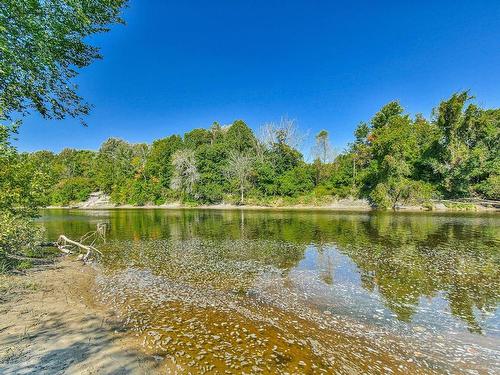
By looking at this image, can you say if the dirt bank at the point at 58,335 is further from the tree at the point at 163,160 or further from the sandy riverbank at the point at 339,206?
the tree at the point at 163,160

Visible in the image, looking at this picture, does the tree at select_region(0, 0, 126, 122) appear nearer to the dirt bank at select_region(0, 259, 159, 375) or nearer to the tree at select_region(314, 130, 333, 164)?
the dirt bank at select_region(0, 259, 159, 375)

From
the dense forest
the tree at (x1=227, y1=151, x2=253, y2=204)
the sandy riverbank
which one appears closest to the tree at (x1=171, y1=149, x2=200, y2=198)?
the dense forest

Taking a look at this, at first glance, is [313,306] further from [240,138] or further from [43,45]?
[240,138]

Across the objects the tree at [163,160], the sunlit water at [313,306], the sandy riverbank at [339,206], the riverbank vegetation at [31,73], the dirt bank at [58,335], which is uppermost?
the tree at [163,160]

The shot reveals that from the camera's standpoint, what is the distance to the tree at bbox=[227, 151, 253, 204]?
71.8m

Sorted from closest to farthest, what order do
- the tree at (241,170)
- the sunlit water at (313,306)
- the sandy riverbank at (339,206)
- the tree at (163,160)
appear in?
the sunlit water at (313,306), the sandy riverbank at (339,206), the tree at (241,170), the tree at (163,160)

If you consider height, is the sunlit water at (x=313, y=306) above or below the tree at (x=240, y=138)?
below

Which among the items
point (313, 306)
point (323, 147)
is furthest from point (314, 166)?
point (313, 306)

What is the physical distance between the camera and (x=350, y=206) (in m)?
61.7

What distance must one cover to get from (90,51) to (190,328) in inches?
517

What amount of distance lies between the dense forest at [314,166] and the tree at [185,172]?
29cm

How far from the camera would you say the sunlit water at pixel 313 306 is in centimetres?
651

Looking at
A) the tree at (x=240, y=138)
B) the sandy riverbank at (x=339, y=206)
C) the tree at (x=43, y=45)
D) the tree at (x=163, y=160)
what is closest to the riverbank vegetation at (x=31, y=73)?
the tree at (x=43, y=45)

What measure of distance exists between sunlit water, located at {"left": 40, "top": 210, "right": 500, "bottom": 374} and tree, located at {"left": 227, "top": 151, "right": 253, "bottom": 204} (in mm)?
52387
